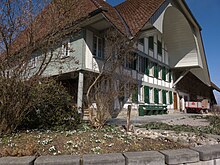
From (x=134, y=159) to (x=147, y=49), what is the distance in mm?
12897

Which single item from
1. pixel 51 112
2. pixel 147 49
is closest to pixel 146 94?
pixel 147 49

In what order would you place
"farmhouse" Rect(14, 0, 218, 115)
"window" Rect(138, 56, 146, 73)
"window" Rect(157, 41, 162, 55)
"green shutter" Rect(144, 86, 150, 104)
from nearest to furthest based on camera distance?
"farmhouse" Rect(14, 0, 218, 115) → "window" Rect(138, 56, 146, 73) → "green shutter" Rect(144, 86, 150, 104) → "window" Rect(157, 41, 162, 55)

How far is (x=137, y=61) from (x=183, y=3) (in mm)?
6189

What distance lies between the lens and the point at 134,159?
2332mm

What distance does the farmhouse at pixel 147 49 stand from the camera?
30.3 ft

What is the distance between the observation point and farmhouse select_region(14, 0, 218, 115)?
9227 millimetres

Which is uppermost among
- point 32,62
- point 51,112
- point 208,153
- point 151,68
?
point 151,68

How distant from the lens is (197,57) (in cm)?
1611

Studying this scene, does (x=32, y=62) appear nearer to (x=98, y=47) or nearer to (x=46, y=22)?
(x=46, y=22)

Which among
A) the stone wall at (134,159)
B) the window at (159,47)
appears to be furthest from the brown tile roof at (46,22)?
the window at (159,47)

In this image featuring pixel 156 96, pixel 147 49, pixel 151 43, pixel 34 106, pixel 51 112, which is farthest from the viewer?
pixel 156 96

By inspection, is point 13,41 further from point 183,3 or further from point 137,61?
point 183,3

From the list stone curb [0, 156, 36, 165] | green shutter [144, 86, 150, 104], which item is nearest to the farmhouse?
green shutter [144, 86, 150, 104]

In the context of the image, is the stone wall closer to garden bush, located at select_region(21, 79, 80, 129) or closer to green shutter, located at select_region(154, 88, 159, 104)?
garden bush, located at select_region(21, 79, 80, 129)
